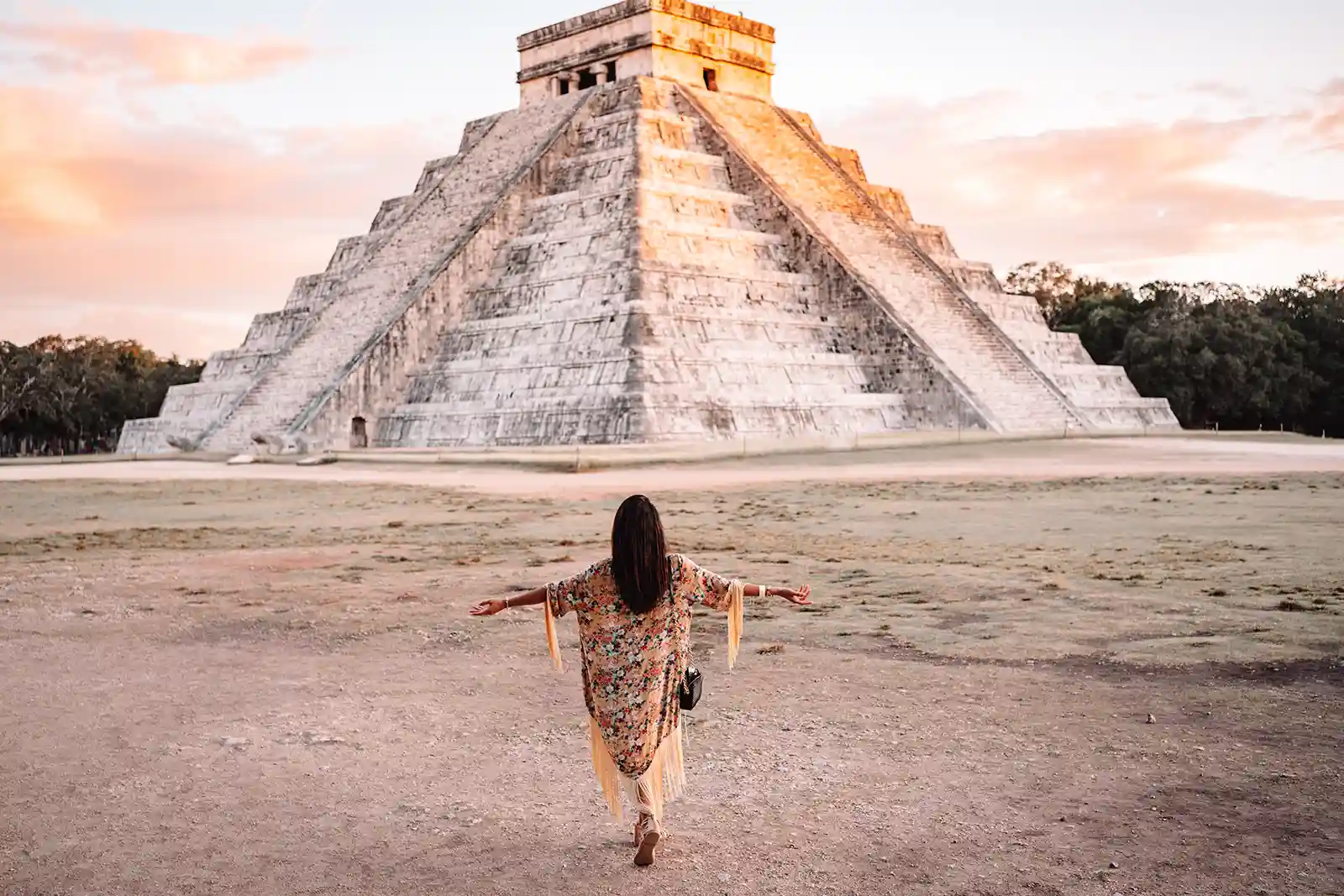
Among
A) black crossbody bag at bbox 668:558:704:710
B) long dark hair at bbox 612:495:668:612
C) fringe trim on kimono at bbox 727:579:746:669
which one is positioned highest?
long dark hair at bbox 612:495:668:612

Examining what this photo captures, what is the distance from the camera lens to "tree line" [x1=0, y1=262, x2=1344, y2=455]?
40.9 meters

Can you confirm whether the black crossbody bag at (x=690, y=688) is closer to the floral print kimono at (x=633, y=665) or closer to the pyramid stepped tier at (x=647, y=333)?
the floral print kimono at (x=633, y=665)

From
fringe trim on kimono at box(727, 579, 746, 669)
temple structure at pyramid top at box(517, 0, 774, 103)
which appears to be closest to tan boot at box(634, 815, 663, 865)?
fringe trim on kimono at box(727, 579, 746, 669)

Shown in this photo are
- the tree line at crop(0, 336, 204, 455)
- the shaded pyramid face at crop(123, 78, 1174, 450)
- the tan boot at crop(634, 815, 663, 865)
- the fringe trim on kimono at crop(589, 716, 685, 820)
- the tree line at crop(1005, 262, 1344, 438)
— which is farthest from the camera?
the tree line at crop(0, 336, 204, 455)

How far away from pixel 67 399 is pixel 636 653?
170 feet

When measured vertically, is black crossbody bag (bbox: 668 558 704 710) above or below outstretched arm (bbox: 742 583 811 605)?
below

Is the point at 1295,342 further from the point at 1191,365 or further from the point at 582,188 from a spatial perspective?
the point at 582,188

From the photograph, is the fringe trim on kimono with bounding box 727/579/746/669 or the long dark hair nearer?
the long dark hair

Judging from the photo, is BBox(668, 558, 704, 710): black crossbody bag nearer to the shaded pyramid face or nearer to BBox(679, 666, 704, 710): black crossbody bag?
BBox(679, 666, 704, 710): black crossbody bag

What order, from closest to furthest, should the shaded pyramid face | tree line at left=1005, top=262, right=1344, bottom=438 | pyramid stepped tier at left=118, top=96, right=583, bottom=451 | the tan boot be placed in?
the tan boot, the shaded pyramid face, pyramid stepped tier at left=118, top=96, right=583, bottom=451, tree line at left=1005, top=262, right=1344, bottom=438

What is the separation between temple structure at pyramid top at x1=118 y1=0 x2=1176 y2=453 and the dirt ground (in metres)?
14.1

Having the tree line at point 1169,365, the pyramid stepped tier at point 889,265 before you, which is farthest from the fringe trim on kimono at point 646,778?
the tree line at point 1169,365

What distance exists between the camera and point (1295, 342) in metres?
43.4

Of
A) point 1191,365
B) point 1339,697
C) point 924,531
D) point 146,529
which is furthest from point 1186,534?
point 1191,365
